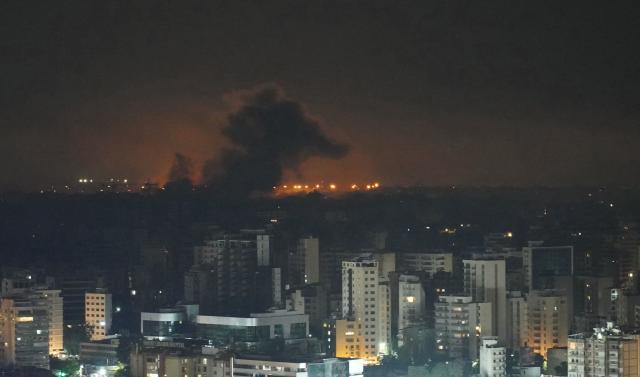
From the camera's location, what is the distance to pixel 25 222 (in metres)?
17.9

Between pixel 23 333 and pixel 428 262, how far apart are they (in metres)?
3.98

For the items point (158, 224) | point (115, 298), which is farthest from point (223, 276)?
point (158, 224)

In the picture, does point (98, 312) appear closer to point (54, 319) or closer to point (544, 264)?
point (54, 319)

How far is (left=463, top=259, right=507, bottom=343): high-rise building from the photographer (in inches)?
538

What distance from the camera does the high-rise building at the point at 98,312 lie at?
14422mm

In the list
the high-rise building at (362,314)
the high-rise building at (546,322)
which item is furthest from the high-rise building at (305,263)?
the high-rise building at (546,322)

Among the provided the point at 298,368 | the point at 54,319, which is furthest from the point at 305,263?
the point at 298,368

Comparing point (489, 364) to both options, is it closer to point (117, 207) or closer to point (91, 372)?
point (91, 372)

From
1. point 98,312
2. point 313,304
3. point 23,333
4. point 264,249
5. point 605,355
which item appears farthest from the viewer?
point 264,249

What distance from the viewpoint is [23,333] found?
43.8 ft

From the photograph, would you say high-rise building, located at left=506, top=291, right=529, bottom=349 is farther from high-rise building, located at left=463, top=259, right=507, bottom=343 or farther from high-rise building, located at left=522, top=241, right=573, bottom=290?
high-rise building, located at left=522, top=241, right=573, bottom=290

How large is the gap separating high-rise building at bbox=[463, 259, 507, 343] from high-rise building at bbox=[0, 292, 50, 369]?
10.2 ft

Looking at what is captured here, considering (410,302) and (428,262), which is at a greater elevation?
(428,262)

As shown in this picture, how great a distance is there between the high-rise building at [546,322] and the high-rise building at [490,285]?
0.20 meters
